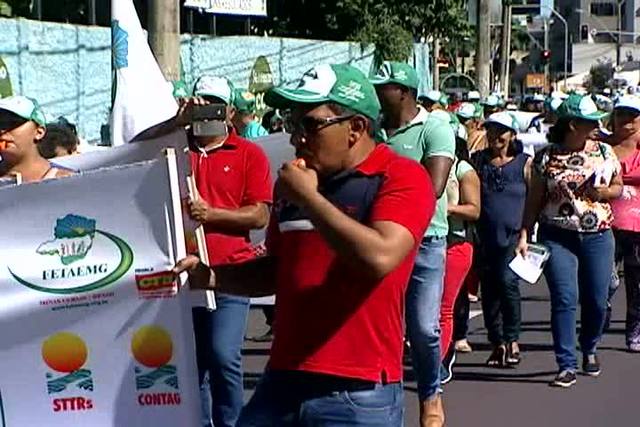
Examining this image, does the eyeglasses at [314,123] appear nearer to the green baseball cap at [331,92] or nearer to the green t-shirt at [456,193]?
the green baseball cap at [331,92]

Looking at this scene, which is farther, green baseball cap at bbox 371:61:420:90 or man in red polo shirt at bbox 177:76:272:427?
green baseball cap at bbox 371:61:420:90

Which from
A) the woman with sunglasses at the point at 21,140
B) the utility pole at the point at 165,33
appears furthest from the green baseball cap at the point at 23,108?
the utility pole at the point at 165,33

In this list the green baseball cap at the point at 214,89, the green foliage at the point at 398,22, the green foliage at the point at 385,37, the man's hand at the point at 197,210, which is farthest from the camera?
the green foliage at the point at 398,22

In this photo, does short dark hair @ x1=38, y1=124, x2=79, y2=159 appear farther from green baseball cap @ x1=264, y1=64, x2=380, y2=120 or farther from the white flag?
green baseball cap @ x1=264, y1=64, x2=380, y2=120

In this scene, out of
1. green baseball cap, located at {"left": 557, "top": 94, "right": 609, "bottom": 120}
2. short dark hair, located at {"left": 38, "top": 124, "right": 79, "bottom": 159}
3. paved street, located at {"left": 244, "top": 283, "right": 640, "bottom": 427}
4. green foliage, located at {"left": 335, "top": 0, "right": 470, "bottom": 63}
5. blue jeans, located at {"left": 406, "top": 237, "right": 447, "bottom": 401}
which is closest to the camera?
blue jeans, located at {"left": 406, "top": 237, "right": 447, "bottom": 401}

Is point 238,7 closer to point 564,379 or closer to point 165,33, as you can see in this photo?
point 165,33

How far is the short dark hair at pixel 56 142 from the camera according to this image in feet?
29.6

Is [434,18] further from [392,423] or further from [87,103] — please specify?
[392,423]

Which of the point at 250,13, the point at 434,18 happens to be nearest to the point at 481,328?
the point at 250,13

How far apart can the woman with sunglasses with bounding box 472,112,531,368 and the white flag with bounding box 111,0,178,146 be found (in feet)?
15.9

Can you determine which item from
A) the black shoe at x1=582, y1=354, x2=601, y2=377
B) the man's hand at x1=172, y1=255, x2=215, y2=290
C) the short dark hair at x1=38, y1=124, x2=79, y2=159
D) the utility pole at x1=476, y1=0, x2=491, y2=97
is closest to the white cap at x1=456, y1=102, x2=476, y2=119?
the black shoe at x1=582, y1=354, x2=601, y2=377

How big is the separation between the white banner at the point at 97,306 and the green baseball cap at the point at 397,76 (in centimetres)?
247

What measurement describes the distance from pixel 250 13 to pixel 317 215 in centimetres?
2184

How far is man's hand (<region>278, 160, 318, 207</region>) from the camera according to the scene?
166 inches
